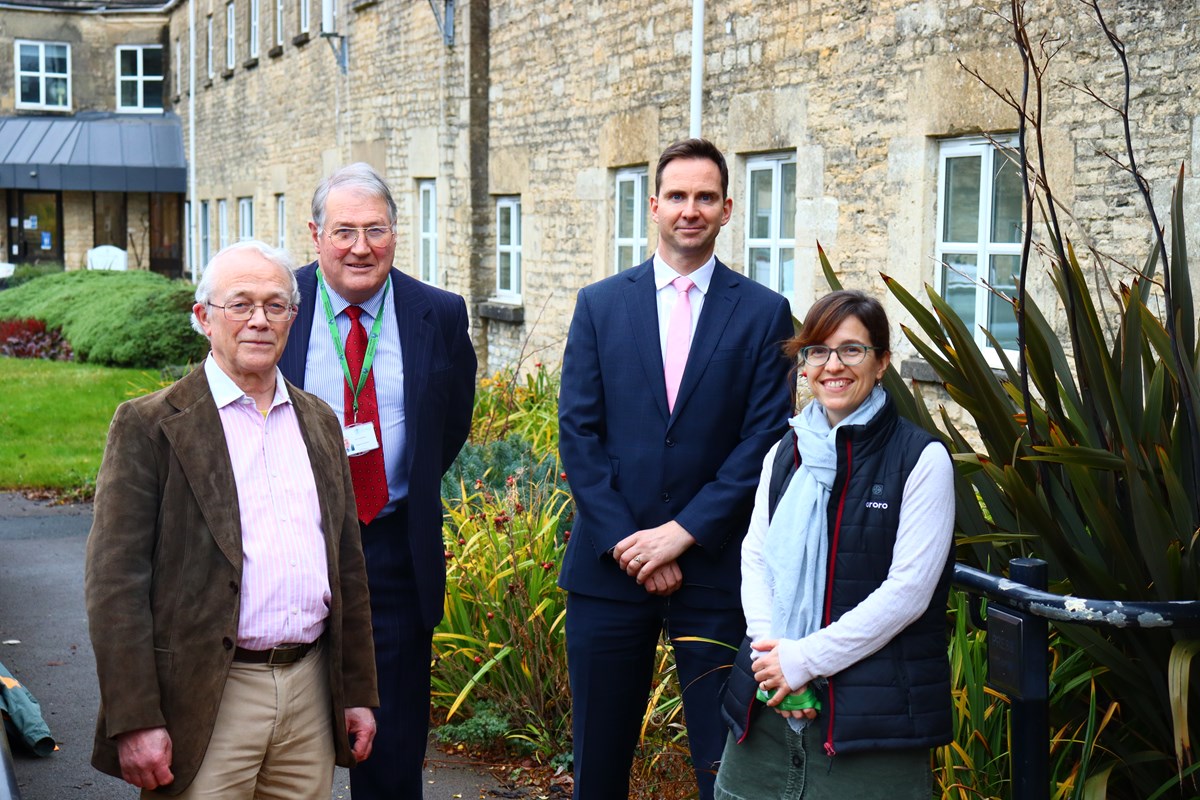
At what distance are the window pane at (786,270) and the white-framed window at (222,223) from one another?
1845 cm

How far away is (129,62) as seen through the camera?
119 feet

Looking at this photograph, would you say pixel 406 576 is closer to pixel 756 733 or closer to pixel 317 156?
pixel 756 733

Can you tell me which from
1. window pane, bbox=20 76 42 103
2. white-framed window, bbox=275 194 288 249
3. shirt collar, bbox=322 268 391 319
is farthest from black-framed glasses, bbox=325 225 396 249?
window pane, bbox=20 76 42 103

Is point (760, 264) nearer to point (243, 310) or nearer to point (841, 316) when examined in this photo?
point (841, 316)

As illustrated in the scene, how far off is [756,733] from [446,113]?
1196 cm

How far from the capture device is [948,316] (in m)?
3.94

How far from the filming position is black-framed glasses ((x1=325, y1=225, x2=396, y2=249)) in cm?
367

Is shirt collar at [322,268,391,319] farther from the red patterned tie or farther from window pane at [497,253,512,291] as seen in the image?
window pane at [497,253,512,291]

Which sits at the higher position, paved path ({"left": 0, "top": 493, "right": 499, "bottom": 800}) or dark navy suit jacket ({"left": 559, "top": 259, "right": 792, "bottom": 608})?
dark navy suit jacket ({"left": 559, "top": 259, "right": 792, "bottom": 608})

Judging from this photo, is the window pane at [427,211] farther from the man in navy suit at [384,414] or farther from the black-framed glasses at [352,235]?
the black-framed glasses at [352,235]

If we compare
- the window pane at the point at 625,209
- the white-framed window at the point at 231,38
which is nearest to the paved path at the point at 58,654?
the window pane at the point at 625,209

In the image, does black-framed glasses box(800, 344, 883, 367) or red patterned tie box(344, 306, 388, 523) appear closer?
black-framed glasses box(800, 344, 883, 367)

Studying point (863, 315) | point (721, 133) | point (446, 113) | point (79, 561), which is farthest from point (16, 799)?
point (446, 113)

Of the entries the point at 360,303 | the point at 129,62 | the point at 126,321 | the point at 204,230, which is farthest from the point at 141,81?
the point at 360,303
